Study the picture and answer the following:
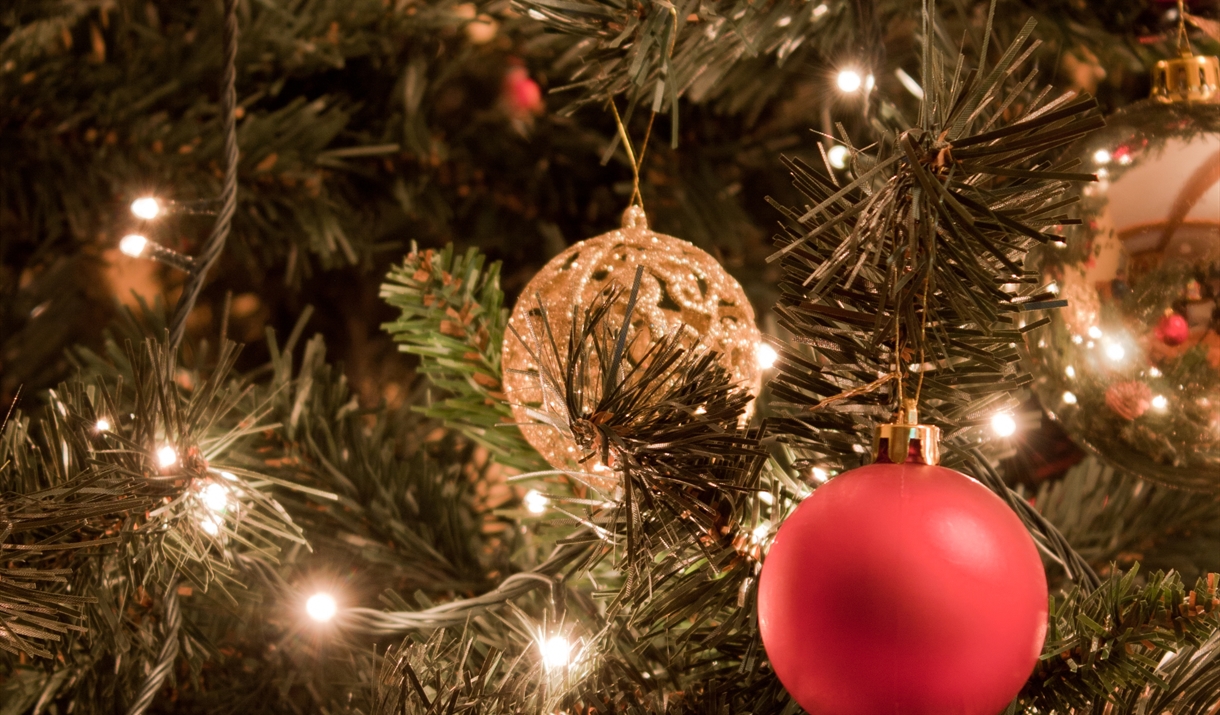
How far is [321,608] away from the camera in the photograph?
0.39m

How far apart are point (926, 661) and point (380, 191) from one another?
610mm

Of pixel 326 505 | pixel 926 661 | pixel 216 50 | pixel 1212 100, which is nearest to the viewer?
pixel 926 661

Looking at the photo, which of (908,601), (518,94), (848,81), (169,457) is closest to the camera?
(908,601)

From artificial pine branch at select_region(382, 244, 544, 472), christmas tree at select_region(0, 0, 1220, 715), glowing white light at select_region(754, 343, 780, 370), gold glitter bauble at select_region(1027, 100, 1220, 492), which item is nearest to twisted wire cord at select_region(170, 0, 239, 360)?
christmas tree at select_region(0, 0, 1220, 715)

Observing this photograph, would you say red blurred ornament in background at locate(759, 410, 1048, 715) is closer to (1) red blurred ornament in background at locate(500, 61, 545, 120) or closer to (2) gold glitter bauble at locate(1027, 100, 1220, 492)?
(2) gold glitter bauble at locate(1027, 100, 1220, 492)

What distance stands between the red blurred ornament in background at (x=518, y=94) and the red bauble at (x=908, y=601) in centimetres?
53

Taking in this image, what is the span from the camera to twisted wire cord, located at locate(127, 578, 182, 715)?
14.6 inches

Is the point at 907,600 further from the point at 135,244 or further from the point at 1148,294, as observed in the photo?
the point at 135,244

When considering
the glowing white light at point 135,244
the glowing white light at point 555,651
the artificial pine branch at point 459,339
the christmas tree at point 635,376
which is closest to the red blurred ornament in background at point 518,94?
the christmas tree at point 635,376

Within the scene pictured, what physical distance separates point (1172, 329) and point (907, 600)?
0.72 ft

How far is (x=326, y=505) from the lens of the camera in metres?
0.56

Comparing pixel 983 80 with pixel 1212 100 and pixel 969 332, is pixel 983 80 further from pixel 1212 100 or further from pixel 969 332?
pixel 1212 100

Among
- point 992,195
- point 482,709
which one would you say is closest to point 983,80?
point 992,195

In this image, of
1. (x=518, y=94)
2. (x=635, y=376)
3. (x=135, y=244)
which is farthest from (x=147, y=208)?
(x=518, y=94)
